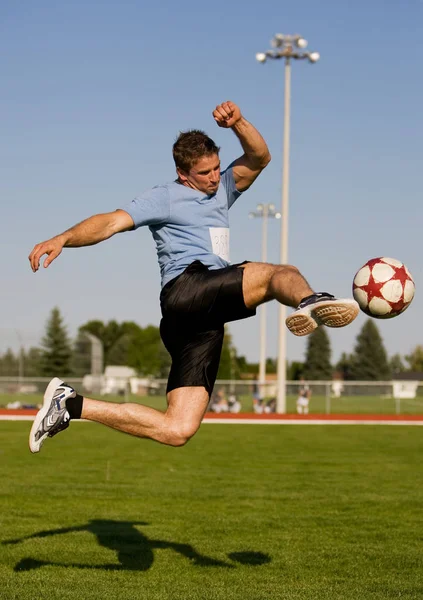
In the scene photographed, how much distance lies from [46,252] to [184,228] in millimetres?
1324

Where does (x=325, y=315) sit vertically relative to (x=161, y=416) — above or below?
above

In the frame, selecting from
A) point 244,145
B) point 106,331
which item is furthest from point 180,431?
point 106,331

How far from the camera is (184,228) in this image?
6566mm

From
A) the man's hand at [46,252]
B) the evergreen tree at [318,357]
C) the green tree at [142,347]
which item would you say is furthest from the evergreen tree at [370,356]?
the man's hand at [46,252]

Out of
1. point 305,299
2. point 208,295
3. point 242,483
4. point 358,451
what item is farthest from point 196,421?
point 358,451

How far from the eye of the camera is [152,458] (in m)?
18.1

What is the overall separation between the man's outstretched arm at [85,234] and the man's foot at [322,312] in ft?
4.51

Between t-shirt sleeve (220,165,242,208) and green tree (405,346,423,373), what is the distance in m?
149

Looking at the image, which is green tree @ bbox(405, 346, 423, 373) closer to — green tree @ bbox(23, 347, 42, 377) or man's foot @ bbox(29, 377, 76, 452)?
green tree @ bbox(23, 347, 42, 377)

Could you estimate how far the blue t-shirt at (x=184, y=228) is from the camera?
651 centimetres

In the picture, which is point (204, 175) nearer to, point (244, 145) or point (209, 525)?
point (244, 145)

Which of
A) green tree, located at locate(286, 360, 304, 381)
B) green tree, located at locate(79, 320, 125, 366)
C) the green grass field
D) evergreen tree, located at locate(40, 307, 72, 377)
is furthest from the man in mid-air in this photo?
green tree, located at locate(79, 320, 125, 366)

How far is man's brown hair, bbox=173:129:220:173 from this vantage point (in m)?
6.58

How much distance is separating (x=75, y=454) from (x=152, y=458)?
73.1 inches
